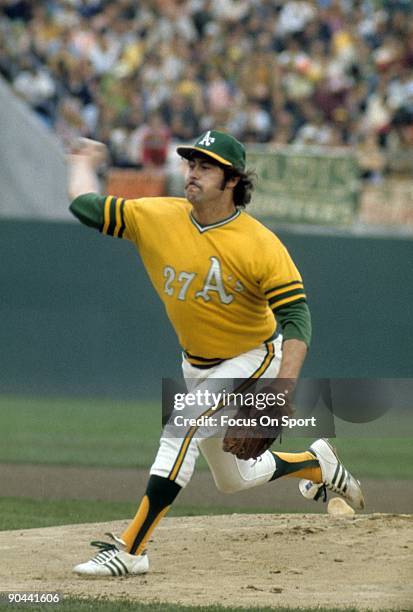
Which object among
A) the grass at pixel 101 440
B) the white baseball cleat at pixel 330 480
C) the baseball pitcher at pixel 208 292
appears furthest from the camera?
the grass at pixel 101 440

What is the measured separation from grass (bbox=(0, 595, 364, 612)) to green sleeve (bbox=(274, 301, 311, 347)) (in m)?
1.20

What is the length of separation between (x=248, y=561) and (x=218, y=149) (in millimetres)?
2053

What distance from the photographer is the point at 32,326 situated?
13820 mm

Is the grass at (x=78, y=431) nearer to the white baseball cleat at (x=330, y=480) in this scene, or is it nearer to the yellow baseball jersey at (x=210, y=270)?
the white baseball cleat at (x=330, y=480)

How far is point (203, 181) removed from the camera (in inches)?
221

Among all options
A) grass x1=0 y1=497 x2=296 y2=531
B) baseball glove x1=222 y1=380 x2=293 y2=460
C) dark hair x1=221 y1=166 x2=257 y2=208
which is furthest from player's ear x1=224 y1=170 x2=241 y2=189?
grass x1=0 y1=497 x2=296 y2=531

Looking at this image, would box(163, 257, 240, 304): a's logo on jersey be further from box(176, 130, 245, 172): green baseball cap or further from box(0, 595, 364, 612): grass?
box(0, 595, 364, 612): grass

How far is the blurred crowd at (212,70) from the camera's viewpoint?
16000 millimetres

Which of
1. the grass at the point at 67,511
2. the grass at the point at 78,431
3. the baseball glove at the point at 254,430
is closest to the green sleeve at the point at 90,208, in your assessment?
the baseball glove at the point at 254,430

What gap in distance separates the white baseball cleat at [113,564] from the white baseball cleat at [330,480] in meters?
1.44

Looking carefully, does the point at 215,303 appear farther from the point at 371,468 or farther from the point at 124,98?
the point at 124,98

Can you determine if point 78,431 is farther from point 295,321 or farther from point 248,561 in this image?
point 295,321

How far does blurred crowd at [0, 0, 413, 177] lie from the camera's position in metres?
16.0

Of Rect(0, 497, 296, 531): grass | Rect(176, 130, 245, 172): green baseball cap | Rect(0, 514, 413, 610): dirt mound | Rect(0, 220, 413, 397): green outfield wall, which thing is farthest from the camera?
Rect(0, 220, 413, 397): green outfield wall
